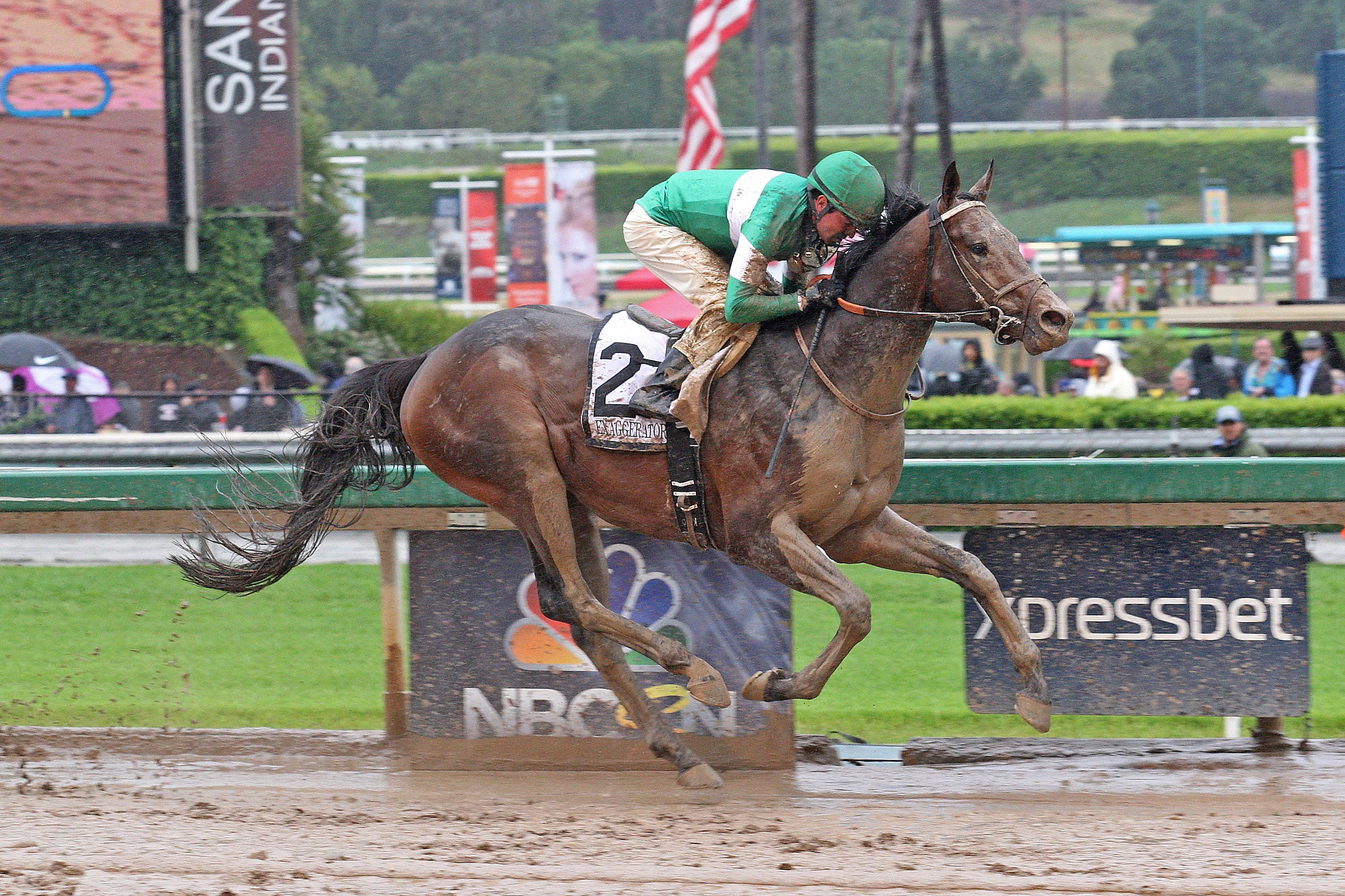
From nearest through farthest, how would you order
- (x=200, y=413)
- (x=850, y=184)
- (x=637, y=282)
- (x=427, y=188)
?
(x=850, y=184), (x=200, y=413), (x=637, y=282), (x=427, y=188)

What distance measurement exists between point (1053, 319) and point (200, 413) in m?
9.14

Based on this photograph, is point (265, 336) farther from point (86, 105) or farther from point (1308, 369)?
point (1308, 369)

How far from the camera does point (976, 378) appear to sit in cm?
1420

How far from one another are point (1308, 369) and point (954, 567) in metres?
9.07

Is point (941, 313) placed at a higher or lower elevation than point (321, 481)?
higher

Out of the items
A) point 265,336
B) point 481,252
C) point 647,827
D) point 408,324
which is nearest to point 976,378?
point 647,827

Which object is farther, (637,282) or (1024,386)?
(637,282)

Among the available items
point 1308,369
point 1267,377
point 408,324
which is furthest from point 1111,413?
point 408,324

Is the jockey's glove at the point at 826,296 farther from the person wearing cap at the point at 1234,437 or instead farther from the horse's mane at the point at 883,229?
the person wearing cap at the point at 1234,437

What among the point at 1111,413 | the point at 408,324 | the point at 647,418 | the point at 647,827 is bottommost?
the point at 647,827

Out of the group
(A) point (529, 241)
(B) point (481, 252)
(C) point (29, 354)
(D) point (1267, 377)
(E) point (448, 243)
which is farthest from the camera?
(E) point (448, 243)

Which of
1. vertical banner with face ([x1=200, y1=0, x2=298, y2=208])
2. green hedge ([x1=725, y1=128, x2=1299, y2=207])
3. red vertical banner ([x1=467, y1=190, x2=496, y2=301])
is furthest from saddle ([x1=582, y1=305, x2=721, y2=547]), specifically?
green hedge ([x1=725, y1=128, x2=1299, y2=207])

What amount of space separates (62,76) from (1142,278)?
20.3 metres

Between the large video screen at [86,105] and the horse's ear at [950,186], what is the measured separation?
794 inches
